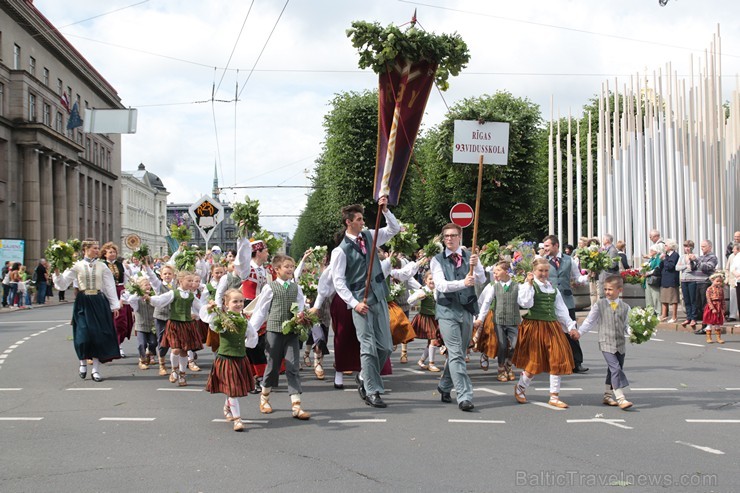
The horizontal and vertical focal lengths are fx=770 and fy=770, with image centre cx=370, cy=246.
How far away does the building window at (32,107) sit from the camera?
47875 millimetres

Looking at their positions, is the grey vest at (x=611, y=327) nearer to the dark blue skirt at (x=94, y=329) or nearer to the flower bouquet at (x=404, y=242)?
the flower bouquet at (x=404, y=242)

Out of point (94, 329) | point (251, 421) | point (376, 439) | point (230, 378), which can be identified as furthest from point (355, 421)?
point (94, 329)

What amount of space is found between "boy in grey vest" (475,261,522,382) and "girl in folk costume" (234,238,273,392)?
124 inches

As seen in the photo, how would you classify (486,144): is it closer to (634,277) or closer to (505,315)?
(505,315)

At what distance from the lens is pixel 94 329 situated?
36.3 ft

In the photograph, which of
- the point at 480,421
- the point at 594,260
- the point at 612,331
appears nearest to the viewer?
the point at 480,421

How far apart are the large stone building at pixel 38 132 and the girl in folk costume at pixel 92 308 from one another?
36366 mm

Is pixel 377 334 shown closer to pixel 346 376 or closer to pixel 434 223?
pixel 346 376

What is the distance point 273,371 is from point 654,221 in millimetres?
18844

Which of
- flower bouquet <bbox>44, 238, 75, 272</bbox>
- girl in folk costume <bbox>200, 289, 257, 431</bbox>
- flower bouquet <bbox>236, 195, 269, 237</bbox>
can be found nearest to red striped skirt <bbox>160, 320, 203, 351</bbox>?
flower bouquet <bbox>44, 238, 75, 272</bbox>

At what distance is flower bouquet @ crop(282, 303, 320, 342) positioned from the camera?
26.6 ft

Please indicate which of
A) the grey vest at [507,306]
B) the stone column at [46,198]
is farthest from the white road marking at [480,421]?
the stone column at [46,198]

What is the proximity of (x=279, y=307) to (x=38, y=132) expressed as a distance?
4450 cm

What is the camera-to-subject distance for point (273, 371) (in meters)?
8.22
